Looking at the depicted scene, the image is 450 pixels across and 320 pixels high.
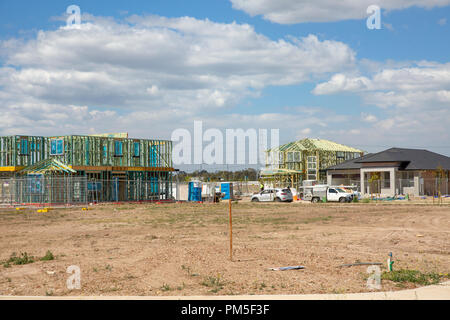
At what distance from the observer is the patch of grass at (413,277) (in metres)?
10.1

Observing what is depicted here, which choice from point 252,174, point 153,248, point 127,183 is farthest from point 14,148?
point 252,174

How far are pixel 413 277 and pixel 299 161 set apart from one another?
219 feet

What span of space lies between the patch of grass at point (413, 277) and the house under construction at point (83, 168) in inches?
1305

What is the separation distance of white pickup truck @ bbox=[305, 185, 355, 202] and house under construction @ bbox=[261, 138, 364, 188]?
2502 centimetres

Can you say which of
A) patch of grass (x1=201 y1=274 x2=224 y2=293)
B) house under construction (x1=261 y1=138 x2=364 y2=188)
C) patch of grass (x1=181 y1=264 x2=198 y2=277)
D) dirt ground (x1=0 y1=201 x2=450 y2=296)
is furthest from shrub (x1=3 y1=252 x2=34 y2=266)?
house under construction (x1=261 y1=138 x2=364 y2=188)

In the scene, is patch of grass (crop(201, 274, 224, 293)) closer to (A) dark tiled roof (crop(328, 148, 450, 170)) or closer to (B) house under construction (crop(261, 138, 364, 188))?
(A) dark tiled roof (crop(328, 148, 450, 170))

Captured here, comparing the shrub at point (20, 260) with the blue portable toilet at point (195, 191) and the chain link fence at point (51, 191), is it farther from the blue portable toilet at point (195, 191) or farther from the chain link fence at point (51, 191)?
the blue portable toilet at point (195, 191)

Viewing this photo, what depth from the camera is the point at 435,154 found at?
67625 mm

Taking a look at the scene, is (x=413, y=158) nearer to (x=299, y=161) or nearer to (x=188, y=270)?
(x=299, y=161)

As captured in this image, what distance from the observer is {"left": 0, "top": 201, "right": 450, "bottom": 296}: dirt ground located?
392 inches
